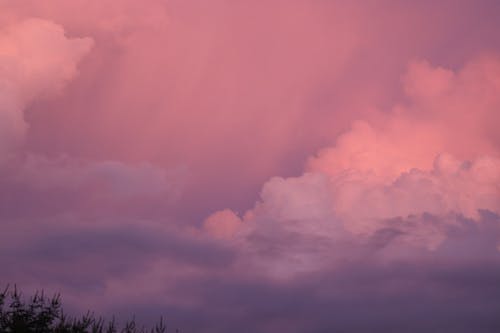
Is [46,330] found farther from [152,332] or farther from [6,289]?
[152,332]

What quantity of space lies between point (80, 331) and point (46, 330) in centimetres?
295

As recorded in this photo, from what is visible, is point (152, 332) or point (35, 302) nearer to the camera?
point (35, 302)

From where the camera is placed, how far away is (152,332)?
69.4 meters

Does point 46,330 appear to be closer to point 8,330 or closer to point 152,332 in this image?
point 8,330

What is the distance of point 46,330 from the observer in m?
60.7

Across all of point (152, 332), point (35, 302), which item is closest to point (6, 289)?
point (35, 302)

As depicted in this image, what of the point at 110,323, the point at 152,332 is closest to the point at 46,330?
the point at 110,323

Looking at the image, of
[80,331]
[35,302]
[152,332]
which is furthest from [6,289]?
[152,332]

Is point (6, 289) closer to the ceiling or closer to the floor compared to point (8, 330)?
closer to the ceiling

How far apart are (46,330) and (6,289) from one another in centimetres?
509

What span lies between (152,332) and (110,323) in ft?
→ 15.6

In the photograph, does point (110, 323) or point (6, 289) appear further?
point (110, 323)

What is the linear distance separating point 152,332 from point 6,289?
15697mm

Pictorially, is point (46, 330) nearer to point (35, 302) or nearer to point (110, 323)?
point (35, 302)
